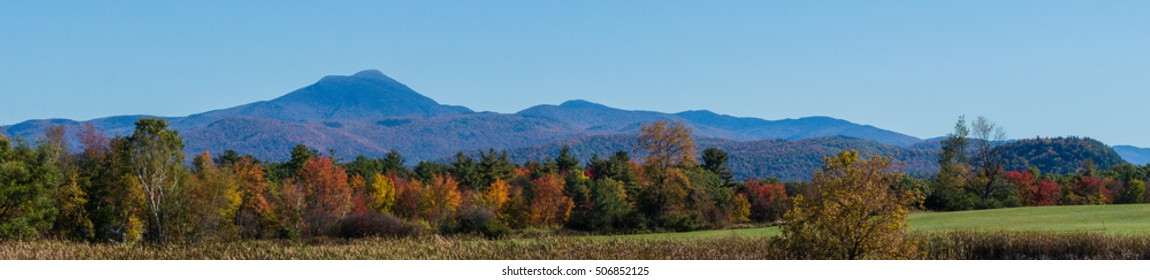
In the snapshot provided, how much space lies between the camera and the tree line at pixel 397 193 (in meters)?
46.9

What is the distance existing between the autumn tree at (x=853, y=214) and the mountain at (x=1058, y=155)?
116666mm

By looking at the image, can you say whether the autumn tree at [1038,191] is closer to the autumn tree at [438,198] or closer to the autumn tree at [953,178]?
the autumn tree at [953,178]

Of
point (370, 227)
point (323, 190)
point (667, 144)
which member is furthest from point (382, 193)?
point (667, 144)

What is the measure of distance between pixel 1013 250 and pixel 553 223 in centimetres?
5428

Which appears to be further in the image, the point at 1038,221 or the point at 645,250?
the point at 1038,221

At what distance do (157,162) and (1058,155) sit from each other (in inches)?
5128

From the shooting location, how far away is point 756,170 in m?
195

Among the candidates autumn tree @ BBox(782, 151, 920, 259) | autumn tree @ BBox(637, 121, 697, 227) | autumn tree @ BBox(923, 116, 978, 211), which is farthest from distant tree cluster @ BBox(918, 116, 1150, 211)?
autumn tree @ BBox(782, 151, 920, 259)

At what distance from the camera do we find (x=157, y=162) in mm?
49031

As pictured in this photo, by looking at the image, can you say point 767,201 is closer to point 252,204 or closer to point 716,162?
point 716,162

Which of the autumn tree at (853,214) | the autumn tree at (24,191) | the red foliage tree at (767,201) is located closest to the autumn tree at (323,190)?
the autumn tree at (24,191)

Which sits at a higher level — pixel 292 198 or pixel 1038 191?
pixel 292 198
